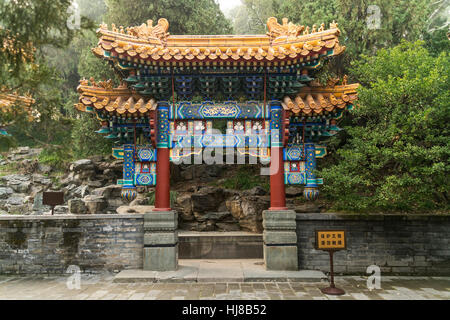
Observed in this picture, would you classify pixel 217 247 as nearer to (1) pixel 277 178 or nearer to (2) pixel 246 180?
(1) pixel 277 178

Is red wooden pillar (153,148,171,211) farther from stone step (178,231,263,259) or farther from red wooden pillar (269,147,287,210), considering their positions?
stone step (178,231,263,259)

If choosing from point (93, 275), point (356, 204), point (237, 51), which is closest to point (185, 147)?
point (237, 51)

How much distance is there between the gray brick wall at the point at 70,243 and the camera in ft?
23.8

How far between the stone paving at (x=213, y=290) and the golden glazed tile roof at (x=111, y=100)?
12.7 ft

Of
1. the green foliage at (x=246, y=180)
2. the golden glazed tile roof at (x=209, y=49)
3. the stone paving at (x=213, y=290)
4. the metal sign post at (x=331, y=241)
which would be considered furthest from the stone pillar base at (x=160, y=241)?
the green foliage at (x=246, y=180)

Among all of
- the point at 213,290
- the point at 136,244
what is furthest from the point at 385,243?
the point at 136,244

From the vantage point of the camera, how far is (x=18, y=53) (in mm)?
4500

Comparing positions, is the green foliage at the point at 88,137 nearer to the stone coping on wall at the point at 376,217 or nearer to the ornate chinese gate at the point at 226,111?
the ornate chinese gate at the point at 226,111

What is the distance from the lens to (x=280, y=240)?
7.18 meters

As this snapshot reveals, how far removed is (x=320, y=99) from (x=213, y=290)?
514cm

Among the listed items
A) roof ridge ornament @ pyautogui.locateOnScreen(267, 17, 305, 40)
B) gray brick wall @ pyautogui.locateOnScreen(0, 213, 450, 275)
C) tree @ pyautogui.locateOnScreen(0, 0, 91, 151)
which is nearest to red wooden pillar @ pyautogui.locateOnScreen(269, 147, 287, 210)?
gray brick wall @ pyautogui.locateOnScreen(0, 213, 450, 275)

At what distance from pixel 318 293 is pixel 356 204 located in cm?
242

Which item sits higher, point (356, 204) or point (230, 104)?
point (230, 104)

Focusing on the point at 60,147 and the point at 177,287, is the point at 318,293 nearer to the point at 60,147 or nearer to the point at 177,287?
the point at 177,287
